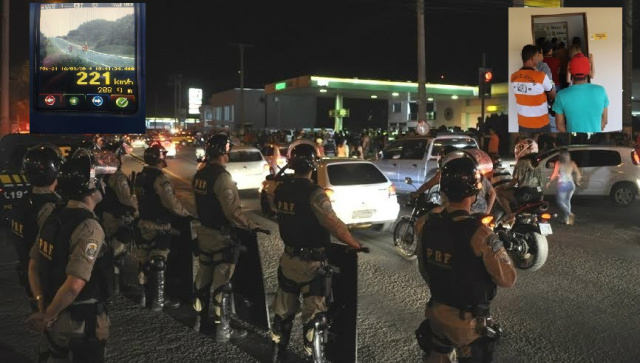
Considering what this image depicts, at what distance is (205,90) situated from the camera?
108 m

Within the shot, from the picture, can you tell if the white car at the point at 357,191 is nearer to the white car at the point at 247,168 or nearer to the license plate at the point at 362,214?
the license plate at the point at 362,214

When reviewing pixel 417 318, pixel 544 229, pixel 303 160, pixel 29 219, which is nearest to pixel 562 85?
pixel 544 229

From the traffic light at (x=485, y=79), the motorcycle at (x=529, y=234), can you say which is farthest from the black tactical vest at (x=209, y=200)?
the traffic light at (x=485, y=79)

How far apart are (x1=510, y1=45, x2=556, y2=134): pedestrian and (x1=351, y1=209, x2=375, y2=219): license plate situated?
3.45 m

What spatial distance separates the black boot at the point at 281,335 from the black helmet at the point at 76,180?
194 centimetres

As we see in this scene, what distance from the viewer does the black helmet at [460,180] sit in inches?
128

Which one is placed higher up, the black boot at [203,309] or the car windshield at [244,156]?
the car windshield at [244,156]

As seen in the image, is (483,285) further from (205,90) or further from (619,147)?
(205,90)

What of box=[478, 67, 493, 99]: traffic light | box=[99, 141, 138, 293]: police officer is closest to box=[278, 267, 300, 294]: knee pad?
box=[99, 141, 138, 293]: police officer

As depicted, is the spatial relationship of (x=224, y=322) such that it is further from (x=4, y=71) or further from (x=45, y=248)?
(x=4, y=71)

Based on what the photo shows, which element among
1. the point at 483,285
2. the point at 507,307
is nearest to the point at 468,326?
the point at 483,285

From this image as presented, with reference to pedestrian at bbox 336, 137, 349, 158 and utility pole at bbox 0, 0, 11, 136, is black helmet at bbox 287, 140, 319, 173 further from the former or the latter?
pedestrian at bbox 336, 137, 349, 158

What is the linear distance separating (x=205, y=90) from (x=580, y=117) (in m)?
105

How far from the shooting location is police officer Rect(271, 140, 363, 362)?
446 cm
